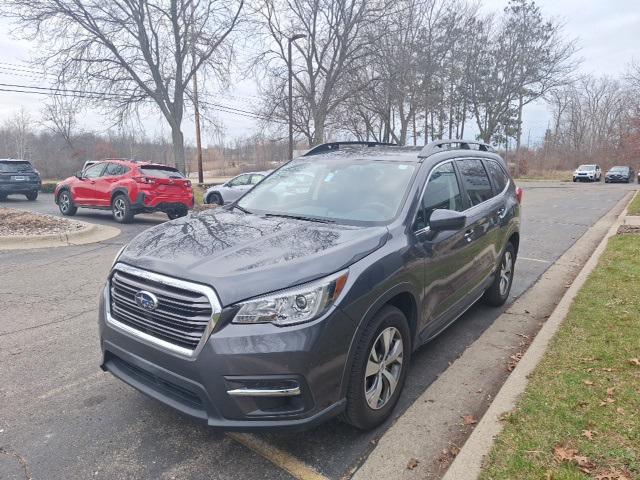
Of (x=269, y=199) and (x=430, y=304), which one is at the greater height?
(x=269, y=199)

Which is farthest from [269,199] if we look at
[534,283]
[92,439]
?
[534,283]

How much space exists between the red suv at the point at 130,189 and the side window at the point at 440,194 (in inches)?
379

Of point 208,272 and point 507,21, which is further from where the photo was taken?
point 507,21

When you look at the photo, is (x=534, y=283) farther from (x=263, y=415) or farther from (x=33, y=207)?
(x=33, y=207)

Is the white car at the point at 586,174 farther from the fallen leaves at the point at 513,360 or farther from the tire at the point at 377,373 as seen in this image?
the tire at the point at 377,373

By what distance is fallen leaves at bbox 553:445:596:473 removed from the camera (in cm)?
239

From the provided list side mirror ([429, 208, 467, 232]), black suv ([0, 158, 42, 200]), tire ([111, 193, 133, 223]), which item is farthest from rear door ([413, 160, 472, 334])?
black suv ([0, 158, 42, 200])

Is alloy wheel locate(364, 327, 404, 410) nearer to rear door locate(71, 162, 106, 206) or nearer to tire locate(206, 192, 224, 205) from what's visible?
rear door locate(71, 162, 106, 206)

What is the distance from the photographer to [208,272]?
2.44 metres

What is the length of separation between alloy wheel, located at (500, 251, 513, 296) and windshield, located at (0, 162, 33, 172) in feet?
62.5

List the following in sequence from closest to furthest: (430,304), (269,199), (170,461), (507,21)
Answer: (170,461) → (430,304) → (269,199) → (507,21)

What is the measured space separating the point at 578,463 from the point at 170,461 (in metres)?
2.27

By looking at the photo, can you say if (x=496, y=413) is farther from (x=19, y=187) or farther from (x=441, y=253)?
(x=19, y=187)

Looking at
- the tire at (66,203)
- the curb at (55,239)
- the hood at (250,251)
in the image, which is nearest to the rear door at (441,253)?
the hood at (250,251)
